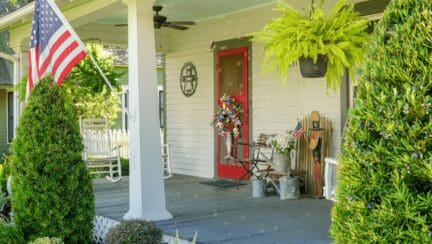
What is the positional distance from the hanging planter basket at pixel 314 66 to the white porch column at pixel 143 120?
2.00 metres

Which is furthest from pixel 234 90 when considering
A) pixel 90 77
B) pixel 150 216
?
pixel 150 216

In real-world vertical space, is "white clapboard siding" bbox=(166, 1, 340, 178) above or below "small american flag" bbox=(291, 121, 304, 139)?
above

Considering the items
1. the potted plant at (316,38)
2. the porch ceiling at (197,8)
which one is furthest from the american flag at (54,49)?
the porch ceiling at (197,8)

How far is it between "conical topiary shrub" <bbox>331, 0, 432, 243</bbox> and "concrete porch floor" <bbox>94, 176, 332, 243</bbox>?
2.68 metres

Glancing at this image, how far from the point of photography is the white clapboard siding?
277 inches

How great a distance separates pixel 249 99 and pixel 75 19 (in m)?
2.76

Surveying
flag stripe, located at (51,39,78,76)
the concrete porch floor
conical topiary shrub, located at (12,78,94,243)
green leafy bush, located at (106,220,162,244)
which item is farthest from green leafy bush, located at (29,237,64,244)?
flag stripe, located at (51,39,78,76)

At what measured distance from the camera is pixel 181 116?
9.59 metres

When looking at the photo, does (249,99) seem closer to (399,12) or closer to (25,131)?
(25,131)

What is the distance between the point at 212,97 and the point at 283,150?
238cm

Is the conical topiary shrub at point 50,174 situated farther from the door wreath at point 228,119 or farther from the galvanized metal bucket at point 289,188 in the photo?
the door wreath at point 228,119

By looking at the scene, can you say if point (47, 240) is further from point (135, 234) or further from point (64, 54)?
point (64, 54)

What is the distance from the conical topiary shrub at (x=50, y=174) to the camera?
4.37 meters

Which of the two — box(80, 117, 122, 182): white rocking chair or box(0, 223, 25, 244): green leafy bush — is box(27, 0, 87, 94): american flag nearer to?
box(0, 223, 25, 244): green leafy bush
